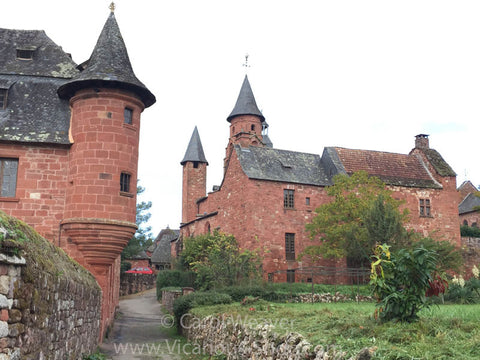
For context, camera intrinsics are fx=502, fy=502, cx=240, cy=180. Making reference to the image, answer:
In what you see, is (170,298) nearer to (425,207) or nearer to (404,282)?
A: (425,207)

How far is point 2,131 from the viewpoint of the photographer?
18.1 m

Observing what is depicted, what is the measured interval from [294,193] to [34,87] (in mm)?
22176

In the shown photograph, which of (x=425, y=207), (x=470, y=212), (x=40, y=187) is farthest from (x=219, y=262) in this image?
(x=470, y=212)

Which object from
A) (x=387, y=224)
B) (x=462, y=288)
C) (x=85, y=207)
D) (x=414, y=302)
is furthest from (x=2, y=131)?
(x=387, y=224)

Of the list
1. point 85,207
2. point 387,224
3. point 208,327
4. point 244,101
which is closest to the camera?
point 208,327

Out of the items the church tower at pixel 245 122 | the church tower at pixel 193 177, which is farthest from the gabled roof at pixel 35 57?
the church tower at pixel 193 177

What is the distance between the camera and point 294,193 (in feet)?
124

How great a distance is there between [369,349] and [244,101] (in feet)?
161

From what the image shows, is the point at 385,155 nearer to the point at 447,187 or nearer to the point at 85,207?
the point at 447,187

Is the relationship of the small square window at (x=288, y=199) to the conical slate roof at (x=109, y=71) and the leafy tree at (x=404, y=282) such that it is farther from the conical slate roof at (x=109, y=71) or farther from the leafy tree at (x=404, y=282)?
the leafy tree at (x=404, y=282)

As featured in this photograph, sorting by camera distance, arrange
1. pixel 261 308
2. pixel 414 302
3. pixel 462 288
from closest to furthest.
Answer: pixel 414 302
pixel 261 308
pixel 462 288

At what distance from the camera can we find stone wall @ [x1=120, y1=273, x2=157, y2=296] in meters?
49.6

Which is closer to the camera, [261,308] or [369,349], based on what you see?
[369,349]

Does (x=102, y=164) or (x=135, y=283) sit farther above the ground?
(x=102, y=164)
